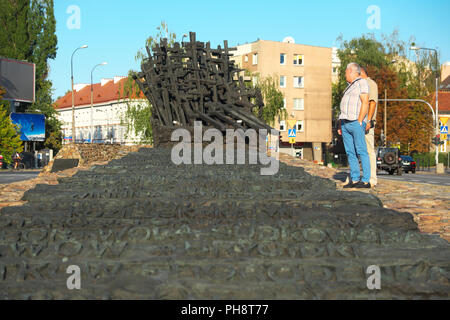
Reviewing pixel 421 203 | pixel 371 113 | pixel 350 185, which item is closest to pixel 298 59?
pixel 371 113

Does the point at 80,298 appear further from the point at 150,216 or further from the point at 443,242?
the point at 443,242

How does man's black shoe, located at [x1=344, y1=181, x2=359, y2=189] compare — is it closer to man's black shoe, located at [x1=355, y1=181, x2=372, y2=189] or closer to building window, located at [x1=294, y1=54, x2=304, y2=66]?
man's black shoe, located at [x1=355, y1=181, x2=372, y2=189]

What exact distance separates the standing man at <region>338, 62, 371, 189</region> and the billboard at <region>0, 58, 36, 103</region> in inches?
1791

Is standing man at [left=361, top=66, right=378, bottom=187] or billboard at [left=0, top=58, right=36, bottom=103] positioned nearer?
standing man at [left=361, top=66, right=378, bottom=187]

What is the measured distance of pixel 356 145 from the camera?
26.4 feet

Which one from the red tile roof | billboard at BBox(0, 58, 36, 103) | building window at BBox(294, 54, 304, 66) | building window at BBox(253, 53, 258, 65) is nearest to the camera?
billboard at BBox(0, 58, 36, 103)

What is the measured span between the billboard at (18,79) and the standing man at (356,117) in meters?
45.5

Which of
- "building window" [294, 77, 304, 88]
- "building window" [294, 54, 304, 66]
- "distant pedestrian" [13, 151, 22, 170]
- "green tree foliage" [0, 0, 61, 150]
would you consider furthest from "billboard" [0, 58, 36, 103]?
"building window" [294, 77, 304, 88]

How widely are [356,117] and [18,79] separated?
47.2 m

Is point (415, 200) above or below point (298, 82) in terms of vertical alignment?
below

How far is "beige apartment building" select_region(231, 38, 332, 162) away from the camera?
63.0m

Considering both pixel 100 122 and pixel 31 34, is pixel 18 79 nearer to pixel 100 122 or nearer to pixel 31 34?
pixel 31 34
